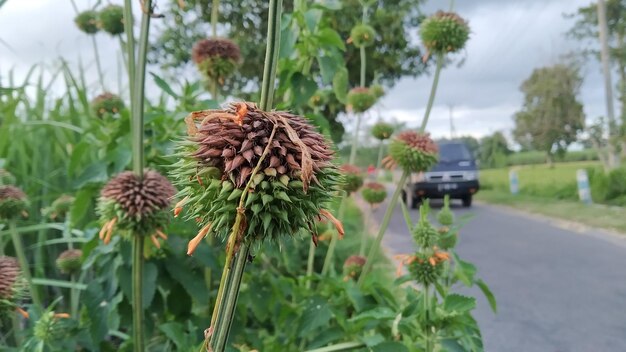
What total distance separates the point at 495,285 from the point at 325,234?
76.7 inches

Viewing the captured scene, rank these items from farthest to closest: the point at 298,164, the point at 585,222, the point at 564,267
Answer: the point at 585,222 → the point at 564,267 → the point at 298,164

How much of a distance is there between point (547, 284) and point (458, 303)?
2.83m

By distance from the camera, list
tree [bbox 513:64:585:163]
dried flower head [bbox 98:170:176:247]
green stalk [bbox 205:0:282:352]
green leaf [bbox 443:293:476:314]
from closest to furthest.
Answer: green stalk [bbox 205:0:282:352], dried flower head [bbox 98:170:176:247], green leaf [bbox 443:293:476:314], tree [bbox 513:64:585:163]

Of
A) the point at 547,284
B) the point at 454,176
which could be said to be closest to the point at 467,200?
the point at 454,176

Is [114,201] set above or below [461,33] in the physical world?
below

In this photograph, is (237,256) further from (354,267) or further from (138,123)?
(354,267)

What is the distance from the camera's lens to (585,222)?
7.11 m

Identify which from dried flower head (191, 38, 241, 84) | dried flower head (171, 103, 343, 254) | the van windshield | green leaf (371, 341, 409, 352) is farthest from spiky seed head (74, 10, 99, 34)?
the van windshield

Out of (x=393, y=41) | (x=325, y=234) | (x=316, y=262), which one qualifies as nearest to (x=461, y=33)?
(x=325, y=234)

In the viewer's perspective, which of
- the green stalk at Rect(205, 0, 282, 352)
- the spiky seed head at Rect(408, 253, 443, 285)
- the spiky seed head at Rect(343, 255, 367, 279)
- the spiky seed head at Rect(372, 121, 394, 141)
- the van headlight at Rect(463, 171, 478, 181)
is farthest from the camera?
the van headlight at Rect(463, 171, 478, 181)

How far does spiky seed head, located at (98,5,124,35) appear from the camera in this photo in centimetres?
212

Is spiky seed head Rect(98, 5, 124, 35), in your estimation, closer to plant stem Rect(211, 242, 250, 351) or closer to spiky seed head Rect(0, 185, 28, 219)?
spiky seed head Rect(0, 185, 28, 219)

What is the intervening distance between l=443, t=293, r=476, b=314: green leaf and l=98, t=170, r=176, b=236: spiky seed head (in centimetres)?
74

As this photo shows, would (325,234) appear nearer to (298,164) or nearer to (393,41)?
(298,164)
